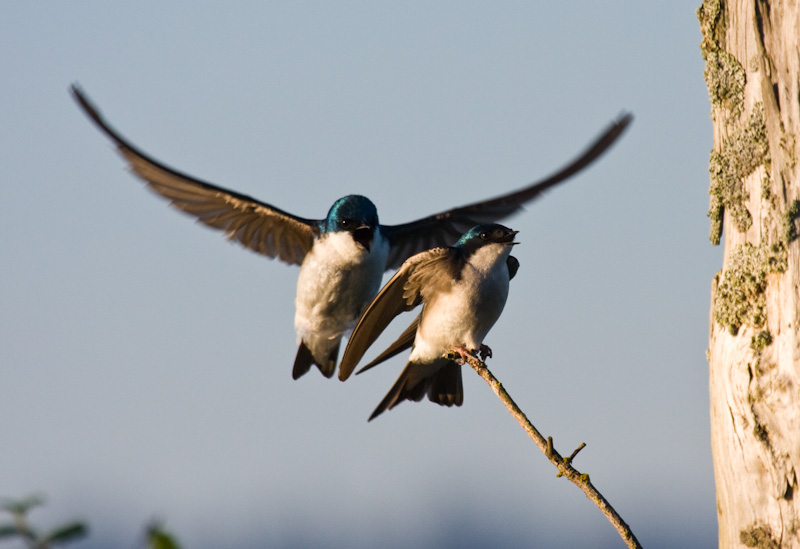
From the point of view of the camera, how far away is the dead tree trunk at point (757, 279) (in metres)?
2.27

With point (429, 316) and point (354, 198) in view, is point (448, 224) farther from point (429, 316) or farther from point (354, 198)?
point (429, 316)

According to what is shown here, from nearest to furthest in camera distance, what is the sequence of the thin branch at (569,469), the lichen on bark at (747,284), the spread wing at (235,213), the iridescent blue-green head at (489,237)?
1. the thin branch at (569,469)
2. the lichen on bark at (747,284)
3. the iridescent blue-green head at (489,237)
4. the spread wing at (235,213)

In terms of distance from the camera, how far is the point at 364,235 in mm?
5520

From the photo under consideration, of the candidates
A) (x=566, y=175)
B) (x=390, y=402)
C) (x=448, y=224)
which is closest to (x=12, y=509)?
(x=390, y=402)

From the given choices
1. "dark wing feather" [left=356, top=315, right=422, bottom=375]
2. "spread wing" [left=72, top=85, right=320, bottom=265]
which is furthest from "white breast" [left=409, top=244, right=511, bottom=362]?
"spread wing" [left=72, top=85, right=320, bottom=265]

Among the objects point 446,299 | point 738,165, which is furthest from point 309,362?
point 738,165

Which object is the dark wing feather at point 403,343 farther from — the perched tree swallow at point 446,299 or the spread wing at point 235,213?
the spread wing at point 235,213

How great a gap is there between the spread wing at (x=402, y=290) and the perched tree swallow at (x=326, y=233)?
1.24 metres

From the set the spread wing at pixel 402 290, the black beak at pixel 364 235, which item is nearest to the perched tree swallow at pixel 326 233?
the black beak at pixel 364 235

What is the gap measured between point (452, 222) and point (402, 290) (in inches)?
69.1

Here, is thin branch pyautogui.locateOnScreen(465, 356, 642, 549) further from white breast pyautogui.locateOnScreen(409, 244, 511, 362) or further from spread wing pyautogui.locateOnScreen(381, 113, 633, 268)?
spread wing pyautogui.locateOnScreen(381, 113, 633, 268)

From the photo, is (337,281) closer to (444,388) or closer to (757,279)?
(444,388)

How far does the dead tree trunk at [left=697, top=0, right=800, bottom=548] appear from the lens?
2.27 meters

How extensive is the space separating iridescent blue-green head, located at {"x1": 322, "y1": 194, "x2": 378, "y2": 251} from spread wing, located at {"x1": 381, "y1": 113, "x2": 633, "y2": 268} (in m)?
0.27
